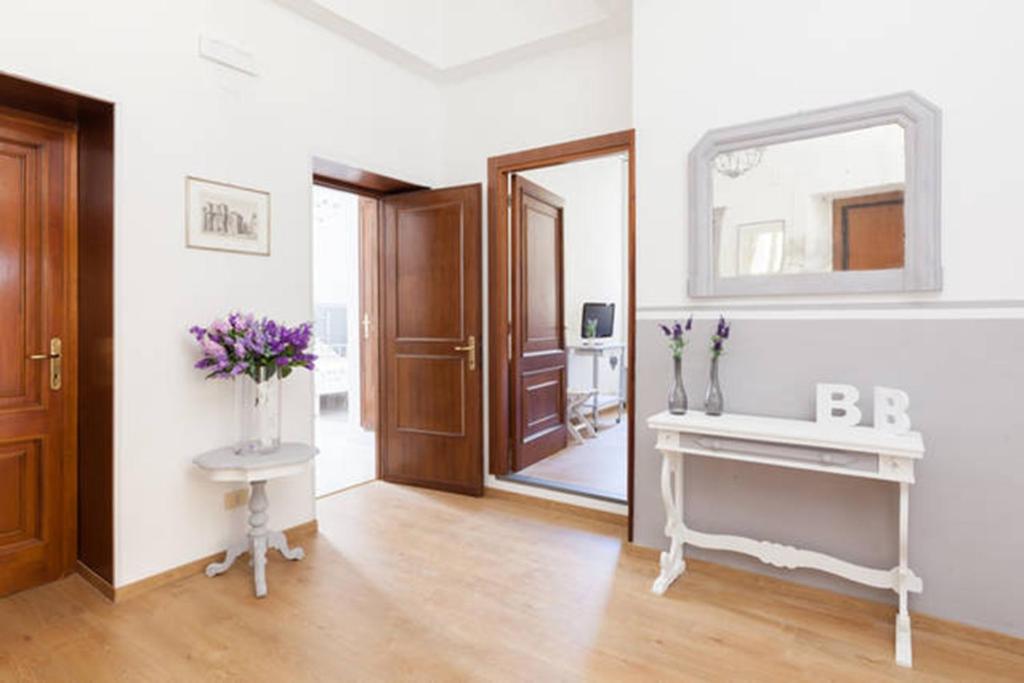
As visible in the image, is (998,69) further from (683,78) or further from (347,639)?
(347,639)

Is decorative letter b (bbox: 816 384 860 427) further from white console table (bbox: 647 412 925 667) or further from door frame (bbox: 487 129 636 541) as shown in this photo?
door frame (bbox: 487 129 636 541)

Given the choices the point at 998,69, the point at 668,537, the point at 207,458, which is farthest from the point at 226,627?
the point at 998,69

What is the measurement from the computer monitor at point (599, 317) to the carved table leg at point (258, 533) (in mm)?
4538

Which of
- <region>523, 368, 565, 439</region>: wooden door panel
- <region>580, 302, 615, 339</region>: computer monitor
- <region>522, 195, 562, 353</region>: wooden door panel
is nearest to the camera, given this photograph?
<region>522, 195, 562, 353</region>: wooden door panel

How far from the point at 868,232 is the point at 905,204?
16 cm

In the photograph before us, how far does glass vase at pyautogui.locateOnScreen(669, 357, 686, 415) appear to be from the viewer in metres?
2.65

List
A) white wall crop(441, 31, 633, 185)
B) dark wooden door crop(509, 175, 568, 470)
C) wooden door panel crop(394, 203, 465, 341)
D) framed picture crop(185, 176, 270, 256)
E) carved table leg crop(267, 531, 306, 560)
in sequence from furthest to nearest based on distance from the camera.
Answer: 1. dark wooden door crop(509, 175, 568, 470)
2. wooden door panel crop(394, 203, 465, 341)
3. white wall crop(441, 31, 633, 185)
4. carved table leg crop(267, 531, 306, 560)
5. framed picture crop(185, 176, 270, 256)

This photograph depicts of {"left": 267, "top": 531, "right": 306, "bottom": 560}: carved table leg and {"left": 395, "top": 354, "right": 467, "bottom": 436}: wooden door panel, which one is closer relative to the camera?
{"left": 267, "top": 531, "right": 306, "bottom": 560}: carved table leg

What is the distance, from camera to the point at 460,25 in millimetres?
3814

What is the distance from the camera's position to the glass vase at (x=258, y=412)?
106 inches

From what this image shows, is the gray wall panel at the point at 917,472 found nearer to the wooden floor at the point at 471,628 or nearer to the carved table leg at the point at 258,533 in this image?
the wooden floor at the point at 471,628

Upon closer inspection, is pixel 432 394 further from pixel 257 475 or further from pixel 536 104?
pixel 536 104

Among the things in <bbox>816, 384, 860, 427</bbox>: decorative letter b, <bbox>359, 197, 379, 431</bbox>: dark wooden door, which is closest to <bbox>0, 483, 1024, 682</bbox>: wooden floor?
<bbox>816, 384, 860, 427</bbox>: decorative letter b

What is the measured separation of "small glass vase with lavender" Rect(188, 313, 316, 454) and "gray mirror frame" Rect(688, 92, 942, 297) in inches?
79.1
